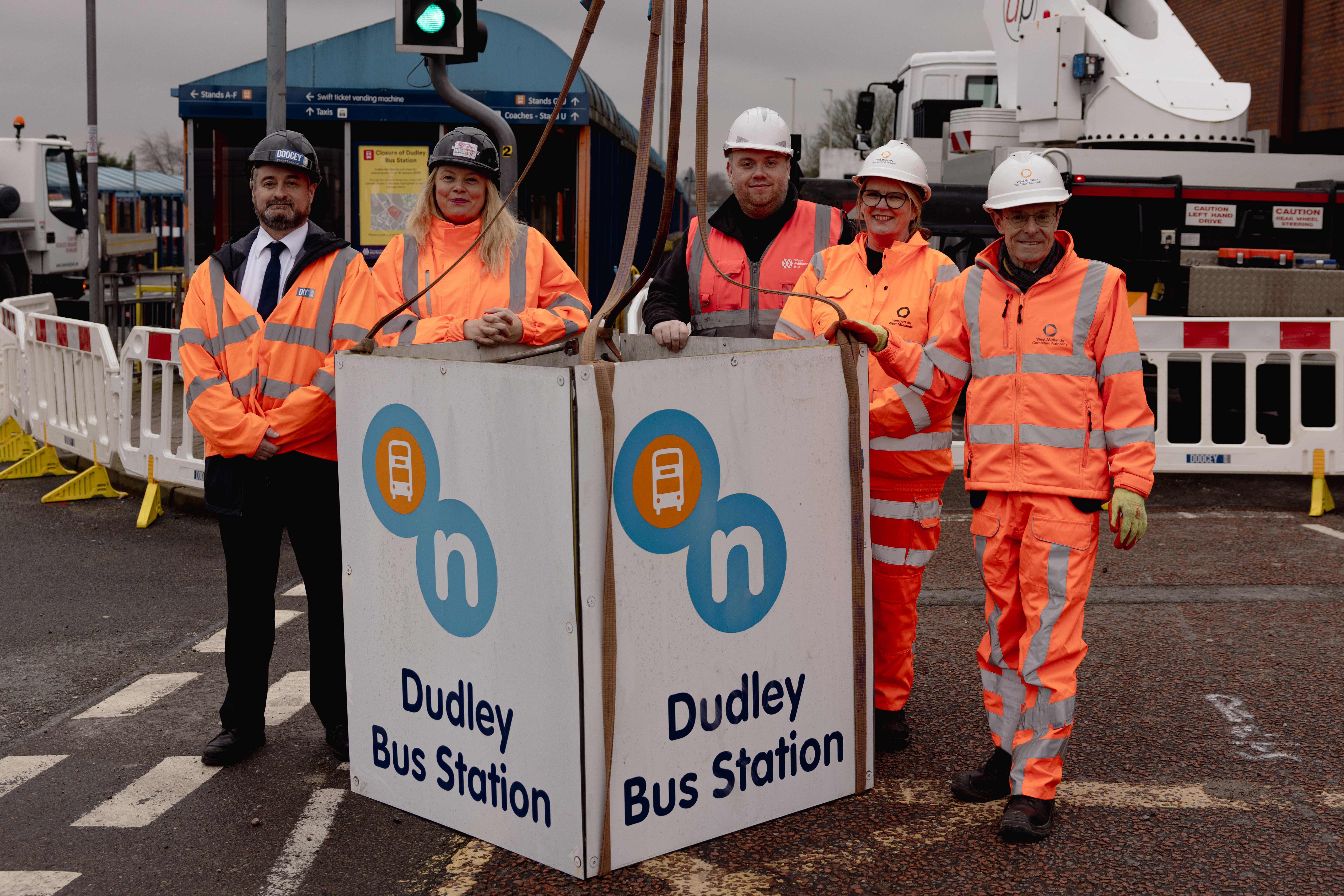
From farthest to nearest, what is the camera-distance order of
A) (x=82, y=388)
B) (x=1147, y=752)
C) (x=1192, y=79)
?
1. (x=1192, y=79)
2. (x=82, y=388)
3. (x=1147, y=752)

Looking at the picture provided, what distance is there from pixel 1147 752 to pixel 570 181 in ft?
35.5

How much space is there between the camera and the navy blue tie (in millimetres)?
4250

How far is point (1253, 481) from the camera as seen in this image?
9562 mm

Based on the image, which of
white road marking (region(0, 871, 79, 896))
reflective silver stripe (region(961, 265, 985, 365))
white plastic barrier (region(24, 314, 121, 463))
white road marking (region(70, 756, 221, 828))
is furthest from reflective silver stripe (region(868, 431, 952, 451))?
white plastic barrier (region(24, 314, 121, 463))

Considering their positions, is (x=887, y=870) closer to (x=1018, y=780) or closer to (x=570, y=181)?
(x=1018, y=780)

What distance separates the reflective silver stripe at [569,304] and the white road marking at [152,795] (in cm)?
185

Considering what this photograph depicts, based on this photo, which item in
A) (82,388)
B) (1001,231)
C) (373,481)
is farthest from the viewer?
(82,388)

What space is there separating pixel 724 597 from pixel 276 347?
5.72 ft

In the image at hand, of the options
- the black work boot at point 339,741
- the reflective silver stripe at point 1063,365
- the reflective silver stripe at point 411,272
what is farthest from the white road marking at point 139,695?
the reflective silver stripe at point 1063,365

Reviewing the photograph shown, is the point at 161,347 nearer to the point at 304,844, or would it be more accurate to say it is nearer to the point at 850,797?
the point at 304,844

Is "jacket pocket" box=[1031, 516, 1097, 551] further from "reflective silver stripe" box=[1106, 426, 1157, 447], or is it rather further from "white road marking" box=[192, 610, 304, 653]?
"white road marking" box=[192, 610, 304, 653]

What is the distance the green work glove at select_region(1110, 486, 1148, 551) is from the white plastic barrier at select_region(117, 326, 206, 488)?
5.92 metres

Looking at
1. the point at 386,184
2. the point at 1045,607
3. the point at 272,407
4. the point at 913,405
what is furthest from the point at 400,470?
the point at 386,184

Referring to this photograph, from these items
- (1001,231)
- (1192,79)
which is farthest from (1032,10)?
(1001,231)
